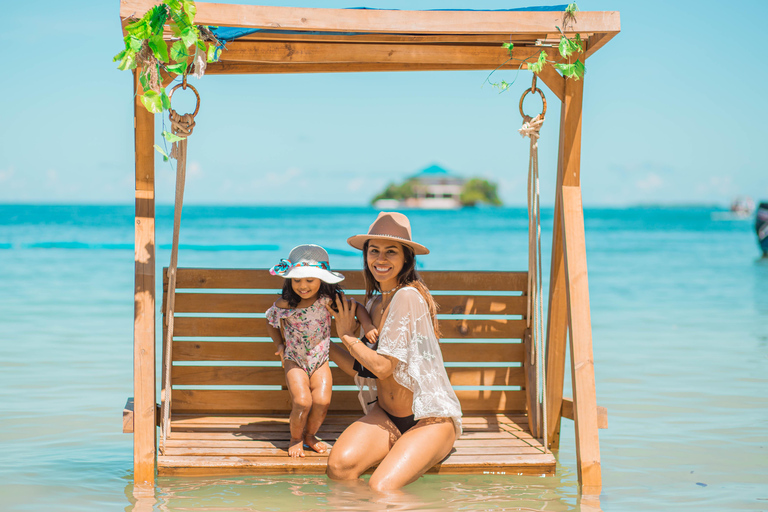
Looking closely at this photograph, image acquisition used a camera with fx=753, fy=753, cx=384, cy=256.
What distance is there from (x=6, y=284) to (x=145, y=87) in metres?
13.6

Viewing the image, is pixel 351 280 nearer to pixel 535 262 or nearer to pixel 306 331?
pixel 306 331

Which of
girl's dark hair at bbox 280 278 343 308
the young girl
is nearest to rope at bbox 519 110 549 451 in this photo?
the young girl

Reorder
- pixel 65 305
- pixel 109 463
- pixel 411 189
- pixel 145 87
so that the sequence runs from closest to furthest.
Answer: pixel 145 87, pixel 109 463, pixel 65 305, pixel 411 189

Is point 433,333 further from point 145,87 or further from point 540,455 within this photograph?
point 145,87

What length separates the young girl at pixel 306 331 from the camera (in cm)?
405

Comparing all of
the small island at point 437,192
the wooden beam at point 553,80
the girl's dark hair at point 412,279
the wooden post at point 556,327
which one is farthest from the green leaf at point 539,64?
the small island at point 437,192

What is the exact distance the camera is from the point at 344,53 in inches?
151

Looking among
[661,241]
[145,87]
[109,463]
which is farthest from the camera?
[661,241]

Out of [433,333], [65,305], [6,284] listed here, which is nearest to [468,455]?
[433,333]

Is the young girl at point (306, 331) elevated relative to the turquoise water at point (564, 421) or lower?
elevated

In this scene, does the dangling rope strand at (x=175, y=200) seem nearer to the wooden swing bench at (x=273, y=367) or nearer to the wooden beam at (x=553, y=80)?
the wooden swing bench at (x=273, y=367)

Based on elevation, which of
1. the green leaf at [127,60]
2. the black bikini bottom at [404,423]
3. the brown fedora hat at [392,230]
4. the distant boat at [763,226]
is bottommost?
the black bikini bottom at [404,423]

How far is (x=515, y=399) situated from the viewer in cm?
481

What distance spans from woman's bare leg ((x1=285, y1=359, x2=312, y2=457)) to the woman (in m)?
0.26
